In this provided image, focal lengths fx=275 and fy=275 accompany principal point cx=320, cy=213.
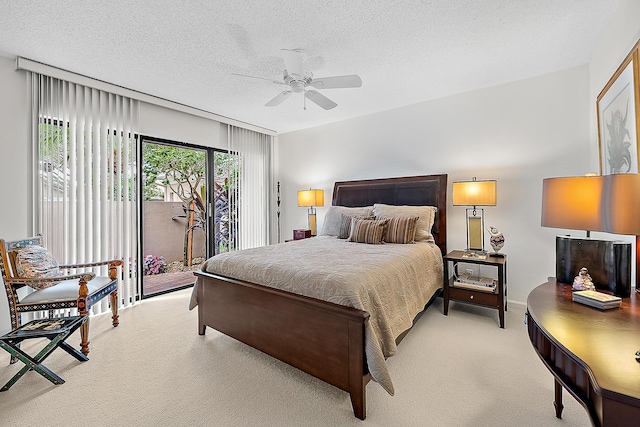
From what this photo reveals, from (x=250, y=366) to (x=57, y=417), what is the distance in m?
1.17

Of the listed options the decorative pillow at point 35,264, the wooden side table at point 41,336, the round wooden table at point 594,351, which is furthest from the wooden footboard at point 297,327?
the decorative pillow at point 35,264

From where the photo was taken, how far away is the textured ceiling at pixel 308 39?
2066mm

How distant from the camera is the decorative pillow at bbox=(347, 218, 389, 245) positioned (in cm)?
326

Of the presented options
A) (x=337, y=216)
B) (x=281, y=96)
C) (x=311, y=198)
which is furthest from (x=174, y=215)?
(x=281, y=96)

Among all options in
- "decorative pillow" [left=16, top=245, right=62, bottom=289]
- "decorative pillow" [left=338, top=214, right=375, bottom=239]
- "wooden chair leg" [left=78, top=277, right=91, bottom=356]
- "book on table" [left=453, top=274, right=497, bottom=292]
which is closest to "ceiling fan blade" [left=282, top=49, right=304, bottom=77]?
"decorative pillow" [left=338, top=214, right=375, bottom=239]

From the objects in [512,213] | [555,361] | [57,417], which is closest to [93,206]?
[57,417]

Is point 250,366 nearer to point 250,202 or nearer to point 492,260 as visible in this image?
point 492,260

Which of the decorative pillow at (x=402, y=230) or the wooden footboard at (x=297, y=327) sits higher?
the decorative pillow at (x=402, y=230)

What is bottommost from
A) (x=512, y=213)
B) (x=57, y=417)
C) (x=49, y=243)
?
(x=57, y=417)

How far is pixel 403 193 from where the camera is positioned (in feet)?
13.0

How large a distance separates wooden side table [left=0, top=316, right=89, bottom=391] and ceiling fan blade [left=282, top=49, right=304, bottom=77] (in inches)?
111

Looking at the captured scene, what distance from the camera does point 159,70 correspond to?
2986 millimetres

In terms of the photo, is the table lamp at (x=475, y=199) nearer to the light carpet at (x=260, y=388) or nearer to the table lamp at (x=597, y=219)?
the light carpet at (x=260, y=388)

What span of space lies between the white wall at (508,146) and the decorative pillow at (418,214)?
1.55 ft
